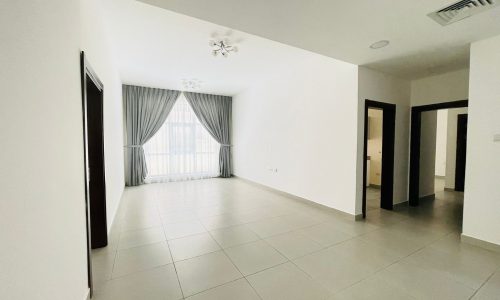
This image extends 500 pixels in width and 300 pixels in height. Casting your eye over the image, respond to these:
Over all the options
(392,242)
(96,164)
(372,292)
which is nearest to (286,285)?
(372,292)

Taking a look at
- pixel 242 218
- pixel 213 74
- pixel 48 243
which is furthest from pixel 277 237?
pixel 213 74

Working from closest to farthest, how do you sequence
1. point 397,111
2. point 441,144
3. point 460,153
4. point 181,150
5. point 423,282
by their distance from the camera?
point 423,282 → point 397,111 → point 460,153 → point 181,150 → point 441,144

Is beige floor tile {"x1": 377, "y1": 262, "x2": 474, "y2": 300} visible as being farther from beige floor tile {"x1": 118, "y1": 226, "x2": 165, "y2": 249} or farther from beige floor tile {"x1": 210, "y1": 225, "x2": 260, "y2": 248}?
beige floor tile {"x1": 118, "y1": 226, "x2": 165, "y2": 249}

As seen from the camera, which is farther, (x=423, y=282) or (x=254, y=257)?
(x=254, y=257)

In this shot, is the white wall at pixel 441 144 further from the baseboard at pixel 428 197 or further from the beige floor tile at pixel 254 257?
the beige floor tile at pixel 254 257

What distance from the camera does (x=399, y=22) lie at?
212 cm

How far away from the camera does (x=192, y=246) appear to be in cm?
257

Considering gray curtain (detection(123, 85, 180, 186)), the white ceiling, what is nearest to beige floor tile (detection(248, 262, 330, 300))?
the white ceiling

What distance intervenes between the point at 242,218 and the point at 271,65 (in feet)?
10.4

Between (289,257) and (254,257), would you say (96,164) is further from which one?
(289,257)

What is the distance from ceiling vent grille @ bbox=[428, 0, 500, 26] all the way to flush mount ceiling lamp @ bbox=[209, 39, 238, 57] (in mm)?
2482

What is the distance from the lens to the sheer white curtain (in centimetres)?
634

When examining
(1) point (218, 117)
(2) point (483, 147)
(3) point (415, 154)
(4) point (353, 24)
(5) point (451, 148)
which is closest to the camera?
(4) point (353, 24)

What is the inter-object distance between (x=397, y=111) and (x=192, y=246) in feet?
14.3
